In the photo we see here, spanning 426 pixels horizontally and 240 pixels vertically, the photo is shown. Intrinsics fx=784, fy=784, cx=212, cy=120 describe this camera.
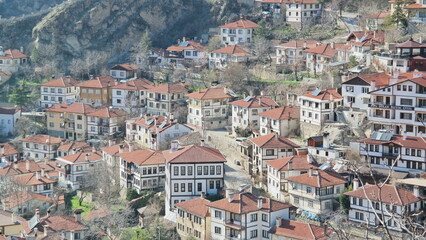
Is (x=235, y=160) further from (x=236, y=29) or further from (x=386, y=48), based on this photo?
(x=236, y=29)

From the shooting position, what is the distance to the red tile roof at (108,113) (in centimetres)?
5412

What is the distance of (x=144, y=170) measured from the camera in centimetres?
4259

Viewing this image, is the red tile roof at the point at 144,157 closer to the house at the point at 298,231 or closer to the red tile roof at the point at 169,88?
the red tile roof at the point at 169,88

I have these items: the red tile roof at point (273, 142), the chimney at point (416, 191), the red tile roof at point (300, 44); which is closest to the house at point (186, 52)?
the red tile roof at point (300, 44)

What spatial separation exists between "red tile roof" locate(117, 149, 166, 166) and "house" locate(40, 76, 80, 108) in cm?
1648

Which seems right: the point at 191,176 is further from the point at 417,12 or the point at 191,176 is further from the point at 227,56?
the point at 227,56

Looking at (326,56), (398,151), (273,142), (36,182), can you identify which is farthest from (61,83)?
(398,151)

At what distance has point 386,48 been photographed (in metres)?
47.1

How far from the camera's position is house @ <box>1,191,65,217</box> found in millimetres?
42934

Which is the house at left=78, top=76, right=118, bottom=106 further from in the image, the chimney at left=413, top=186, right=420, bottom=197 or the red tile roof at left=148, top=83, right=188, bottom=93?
the chimney at left=413, top=186, right=420, bottom=197

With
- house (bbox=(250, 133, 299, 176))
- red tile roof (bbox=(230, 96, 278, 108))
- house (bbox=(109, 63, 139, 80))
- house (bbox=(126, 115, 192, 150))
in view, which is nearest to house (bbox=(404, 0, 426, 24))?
red tile roof (bbox=(230, 96, 278, 108))

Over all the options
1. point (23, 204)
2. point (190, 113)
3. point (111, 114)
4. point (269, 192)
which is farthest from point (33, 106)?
point (269, 192)

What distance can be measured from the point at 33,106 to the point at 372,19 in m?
26.9

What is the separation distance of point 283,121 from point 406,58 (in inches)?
301
